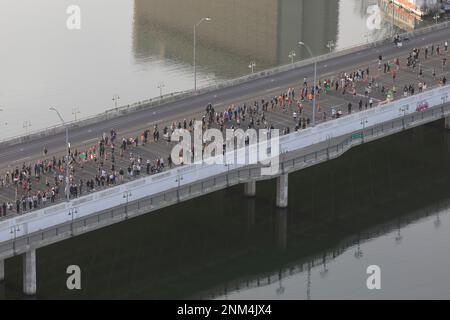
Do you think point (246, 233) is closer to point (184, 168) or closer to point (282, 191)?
point (282, 191)

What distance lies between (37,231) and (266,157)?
2713 cm

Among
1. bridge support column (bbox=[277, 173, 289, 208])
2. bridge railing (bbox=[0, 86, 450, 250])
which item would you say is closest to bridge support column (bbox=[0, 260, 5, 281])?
bridge railing (bbox=[0, 86, 450, 250])

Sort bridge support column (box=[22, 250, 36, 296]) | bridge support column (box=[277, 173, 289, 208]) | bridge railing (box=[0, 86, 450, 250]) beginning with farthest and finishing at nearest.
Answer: bridge support column (box=[277, 173, 289, 208]), bridge railing (box=[0, 86, 450, 250]), bridge support column (box=[22, 250, 36, 296])

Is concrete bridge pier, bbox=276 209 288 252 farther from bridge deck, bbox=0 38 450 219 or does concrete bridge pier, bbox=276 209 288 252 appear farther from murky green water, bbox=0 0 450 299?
bridge deck, bbox=0 38 450 219

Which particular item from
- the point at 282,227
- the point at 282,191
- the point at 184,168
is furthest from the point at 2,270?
the point at 282,191

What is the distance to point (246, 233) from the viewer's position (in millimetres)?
174375

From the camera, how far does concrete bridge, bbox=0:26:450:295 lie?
156 meters

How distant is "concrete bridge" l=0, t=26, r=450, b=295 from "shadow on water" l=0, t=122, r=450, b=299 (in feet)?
10.5

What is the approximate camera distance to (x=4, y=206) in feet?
519

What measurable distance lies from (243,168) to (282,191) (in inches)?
297

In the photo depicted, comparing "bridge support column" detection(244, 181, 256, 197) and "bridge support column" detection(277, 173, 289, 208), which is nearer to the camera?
"bridge support column" detection(277, 173, 289, 208)

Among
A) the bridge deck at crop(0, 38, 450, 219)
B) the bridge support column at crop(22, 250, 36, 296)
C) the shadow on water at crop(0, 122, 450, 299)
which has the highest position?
the bridge deck at crop(0, 38, 450, 219)
